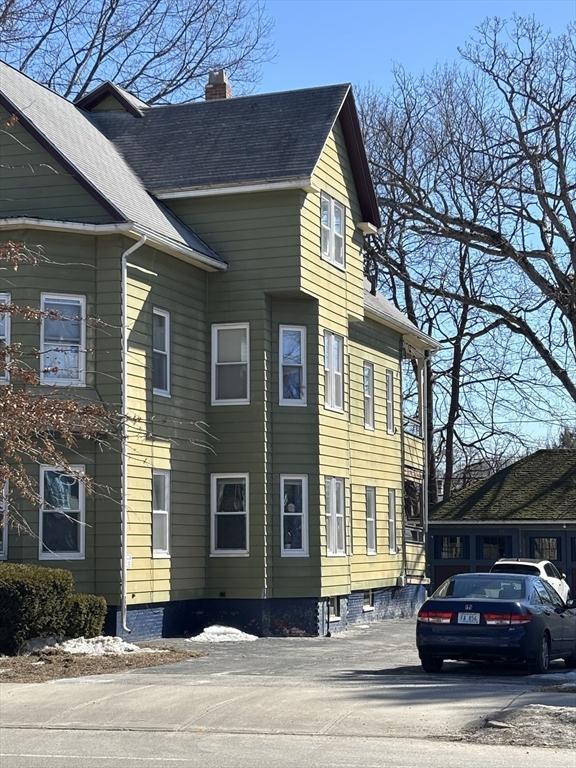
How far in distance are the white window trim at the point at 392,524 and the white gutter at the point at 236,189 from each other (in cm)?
1096

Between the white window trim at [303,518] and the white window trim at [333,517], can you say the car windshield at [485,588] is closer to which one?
the white window trim at [303,518]

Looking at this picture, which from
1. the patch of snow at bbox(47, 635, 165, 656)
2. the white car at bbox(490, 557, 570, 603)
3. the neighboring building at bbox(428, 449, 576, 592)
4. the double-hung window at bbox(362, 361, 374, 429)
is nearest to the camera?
the patch of snow at bbox(47, 635, 165, 656)

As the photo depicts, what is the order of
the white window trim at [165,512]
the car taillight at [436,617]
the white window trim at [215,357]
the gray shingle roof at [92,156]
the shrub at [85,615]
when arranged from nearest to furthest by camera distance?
the car taillight at [436,617] < the shrub at [85,615] < the gray shingle roof at [92,156] < the white window trim at [165,512] < the white window trim at [215,357]

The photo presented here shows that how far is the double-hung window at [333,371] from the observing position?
94.0 feet

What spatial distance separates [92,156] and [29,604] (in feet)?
33.4

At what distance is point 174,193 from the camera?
27.7 m

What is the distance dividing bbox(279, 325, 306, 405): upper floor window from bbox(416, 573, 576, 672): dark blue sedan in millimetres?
8801

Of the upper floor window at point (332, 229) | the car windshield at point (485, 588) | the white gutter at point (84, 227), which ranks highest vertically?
the upper floor window at point (332, 229)

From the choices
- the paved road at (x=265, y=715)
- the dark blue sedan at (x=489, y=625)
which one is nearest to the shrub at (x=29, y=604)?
the paved road at (x=265, y=715)

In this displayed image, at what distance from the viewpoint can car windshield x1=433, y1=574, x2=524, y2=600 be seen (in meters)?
Result: 19.3

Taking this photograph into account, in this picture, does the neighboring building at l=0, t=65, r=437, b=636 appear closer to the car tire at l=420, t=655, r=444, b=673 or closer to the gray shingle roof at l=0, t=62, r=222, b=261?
the gray shingle roof at l=0, t=62, r=222, b=261

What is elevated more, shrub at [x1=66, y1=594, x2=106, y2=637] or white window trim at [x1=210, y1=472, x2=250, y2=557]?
white window trim at [x1=210, y1=472, x2=250, y2=557]

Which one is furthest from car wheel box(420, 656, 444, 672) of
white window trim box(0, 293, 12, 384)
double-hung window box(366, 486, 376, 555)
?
double-hung window box(366, 486, 376, 555)

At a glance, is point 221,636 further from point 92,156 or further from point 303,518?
point 92,156
